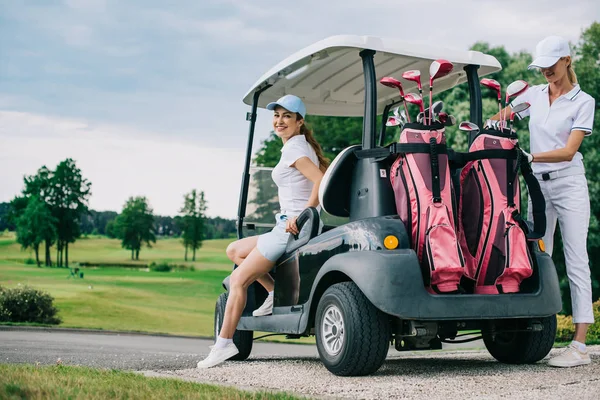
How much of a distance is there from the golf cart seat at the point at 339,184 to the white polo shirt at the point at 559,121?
49.6 inches

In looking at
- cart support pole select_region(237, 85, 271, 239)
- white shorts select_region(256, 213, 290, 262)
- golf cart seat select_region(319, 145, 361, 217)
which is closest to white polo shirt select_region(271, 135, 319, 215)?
white shorts select_region(256, 213, 290, 262)

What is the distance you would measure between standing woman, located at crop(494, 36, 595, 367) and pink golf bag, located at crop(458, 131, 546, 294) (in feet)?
1.85

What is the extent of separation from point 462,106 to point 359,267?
18.1m

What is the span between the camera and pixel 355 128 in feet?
101

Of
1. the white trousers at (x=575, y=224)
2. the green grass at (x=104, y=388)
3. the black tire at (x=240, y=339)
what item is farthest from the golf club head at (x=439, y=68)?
Result: the black tire at (x=240, y=339)

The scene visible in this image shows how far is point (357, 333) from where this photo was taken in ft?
14.6

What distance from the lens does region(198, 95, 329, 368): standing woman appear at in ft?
17.9

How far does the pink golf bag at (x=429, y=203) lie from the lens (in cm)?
445

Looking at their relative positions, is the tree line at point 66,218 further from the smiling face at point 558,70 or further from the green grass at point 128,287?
the smiling face at point 558,70

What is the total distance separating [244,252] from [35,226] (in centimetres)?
4074

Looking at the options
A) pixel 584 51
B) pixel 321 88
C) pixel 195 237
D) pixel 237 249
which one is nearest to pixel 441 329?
pixel 237 249

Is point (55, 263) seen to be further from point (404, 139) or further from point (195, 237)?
point (404, 139)

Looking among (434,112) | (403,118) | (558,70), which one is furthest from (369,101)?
(558,70)

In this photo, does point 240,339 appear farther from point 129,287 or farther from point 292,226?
point 129,287
